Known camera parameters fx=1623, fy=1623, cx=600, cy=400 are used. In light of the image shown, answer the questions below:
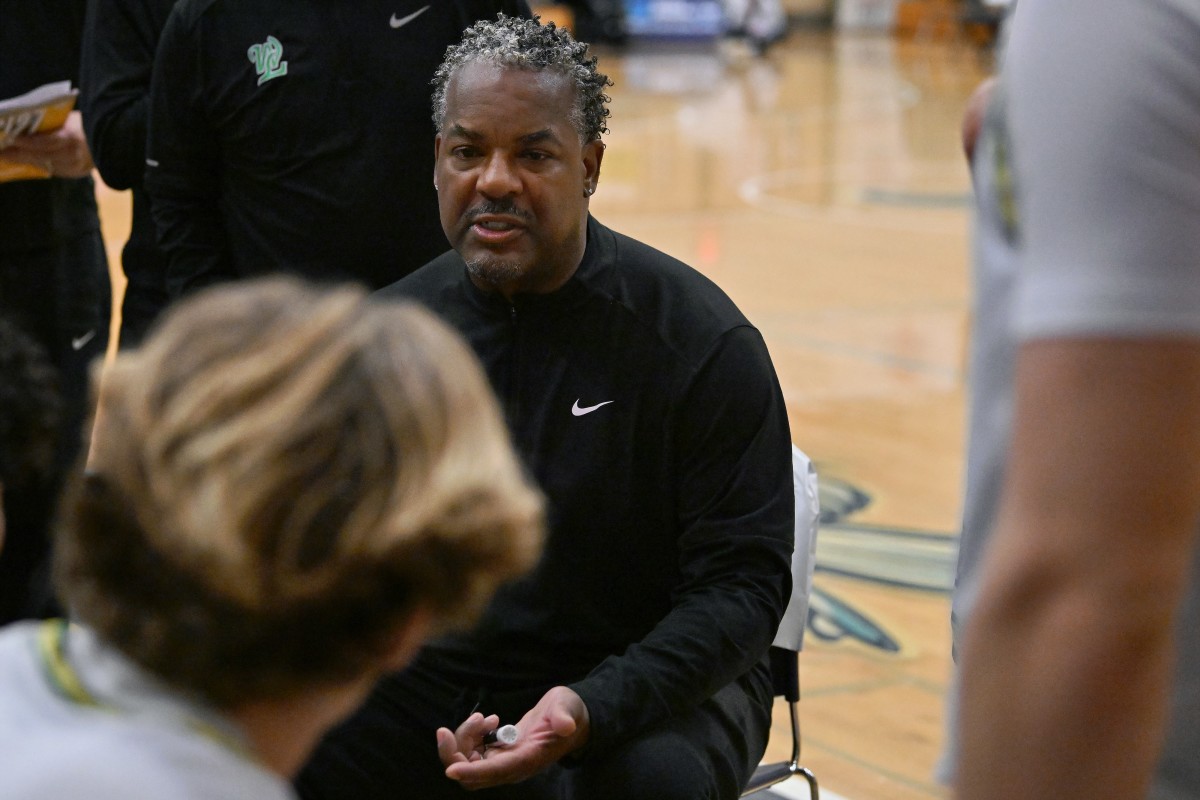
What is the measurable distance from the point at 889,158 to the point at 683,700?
504 inches

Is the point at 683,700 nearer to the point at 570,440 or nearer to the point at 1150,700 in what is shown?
the point at 570,440

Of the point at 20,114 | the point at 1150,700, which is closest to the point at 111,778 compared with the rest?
the point at 1150,700

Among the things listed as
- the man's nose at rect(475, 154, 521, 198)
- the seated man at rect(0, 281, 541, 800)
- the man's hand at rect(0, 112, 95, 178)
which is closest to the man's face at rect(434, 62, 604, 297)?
the man's nose at rect(475, 154, 521, 198)

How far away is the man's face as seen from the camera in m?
2.52

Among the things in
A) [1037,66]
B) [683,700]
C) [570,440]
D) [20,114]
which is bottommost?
Result: [683,700]

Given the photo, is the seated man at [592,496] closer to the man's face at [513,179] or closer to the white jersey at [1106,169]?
the man's face at [513,179]

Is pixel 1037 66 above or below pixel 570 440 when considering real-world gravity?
above

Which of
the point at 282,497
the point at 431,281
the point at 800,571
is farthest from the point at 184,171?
the point at 282,497

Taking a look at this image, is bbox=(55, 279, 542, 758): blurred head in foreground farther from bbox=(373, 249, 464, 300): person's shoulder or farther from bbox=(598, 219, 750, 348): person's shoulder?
bbox=(373, 249, 464, 300): person's shoulder

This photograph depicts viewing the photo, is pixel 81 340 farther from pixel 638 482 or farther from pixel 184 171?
pixel 638 482

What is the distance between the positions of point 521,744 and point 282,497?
126cm

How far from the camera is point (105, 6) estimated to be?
337cm

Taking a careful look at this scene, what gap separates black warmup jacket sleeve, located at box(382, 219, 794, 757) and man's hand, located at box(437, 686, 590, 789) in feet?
0.49

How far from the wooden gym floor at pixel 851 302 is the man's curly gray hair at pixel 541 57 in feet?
5.10
